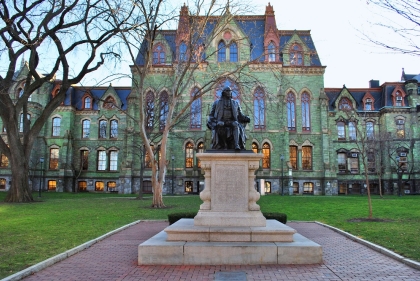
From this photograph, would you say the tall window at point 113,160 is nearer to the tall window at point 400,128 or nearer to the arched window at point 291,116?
the arched window at point 291,116

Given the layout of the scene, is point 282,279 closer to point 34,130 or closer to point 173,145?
point 34,130

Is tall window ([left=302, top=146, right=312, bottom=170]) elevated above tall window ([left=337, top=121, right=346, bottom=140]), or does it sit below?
below

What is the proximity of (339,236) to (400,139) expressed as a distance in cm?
3926

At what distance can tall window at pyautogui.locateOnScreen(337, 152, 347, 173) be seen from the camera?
46325 mm

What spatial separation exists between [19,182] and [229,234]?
2247 cm

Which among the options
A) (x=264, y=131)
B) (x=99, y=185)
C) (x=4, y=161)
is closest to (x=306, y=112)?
(x=264, y=131)

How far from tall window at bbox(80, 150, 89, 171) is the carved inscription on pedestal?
41823mm

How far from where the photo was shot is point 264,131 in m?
41.9

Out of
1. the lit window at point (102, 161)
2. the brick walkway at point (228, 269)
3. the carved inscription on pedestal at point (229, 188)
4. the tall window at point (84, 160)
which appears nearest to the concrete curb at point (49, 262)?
the brick walkway at point (228, 269)

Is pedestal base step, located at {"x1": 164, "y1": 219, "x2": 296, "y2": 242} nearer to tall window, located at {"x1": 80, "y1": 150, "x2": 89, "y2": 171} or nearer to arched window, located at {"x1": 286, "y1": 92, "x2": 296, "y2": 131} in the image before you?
arched window, located at {"x1": 286, "y1": 92, "x2": 296, "y2": 131}

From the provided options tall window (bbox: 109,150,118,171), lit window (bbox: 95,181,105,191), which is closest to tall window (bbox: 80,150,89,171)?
lit window (bbox: 95,181,105,191)

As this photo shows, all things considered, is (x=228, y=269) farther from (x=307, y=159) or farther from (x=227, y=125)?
(x=307, y=159)

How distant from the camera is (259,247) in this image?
7508mm

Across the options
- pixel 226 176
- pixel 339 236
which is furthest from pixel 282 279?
pixel 339 236
